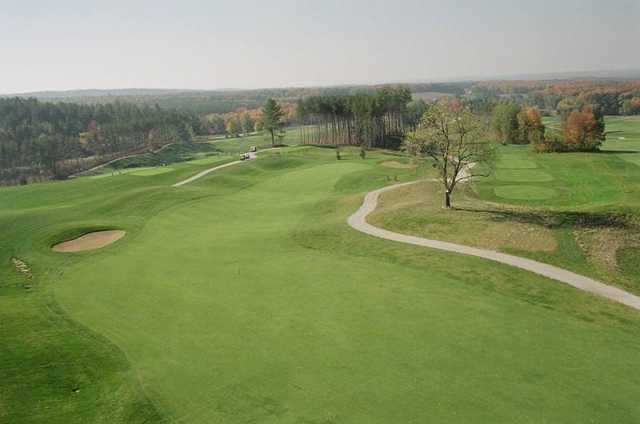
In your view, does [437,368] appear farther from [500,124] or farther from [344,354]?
[500,124]

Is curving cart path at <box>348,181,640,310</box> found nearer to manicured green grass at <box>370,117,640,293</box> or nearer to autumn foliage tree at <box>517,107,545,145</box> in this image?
manicured green grass at <box>370,117,640,293</box>

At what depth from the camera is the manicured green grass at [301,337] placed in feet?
51.2

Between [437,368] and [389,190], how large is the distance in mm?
36019

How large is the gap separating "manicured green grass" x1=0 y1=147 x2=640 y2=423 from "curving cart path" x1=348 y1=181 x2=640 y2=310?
116 centimetres

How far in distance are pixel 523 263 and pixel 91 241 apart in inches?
1412

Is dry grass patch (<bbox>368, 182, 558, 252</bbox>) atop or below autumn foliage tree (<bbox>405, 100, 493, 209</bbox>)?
below

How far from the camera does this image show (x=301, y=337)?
2034 cm

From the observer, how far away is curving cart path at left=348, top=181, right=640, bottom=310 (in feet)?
81.5

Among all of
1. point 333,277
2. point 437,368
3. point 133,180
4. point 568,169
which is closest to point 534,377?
point 437,368

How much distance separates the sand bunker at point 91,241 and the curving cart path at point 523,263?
2196 cm

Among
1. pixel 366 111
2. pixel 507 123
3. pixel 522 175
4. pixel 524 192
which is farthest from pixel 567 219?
pixel 507 123

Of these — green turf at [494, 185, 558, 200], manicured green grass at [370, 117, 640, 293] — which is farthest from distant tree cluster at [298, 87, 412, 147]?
green turf at [494, 185, 558, 200]

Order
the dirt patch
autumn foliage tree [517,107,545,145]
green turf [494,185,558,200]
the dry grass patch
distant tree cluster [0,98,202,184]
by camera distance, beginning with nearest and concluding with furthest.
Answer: the dry grass patch < green turf [494,185,558,200] < the dirt patch < autumn foliage tree [517,107,545,145] < distant tree cluster [0,98,202,184]

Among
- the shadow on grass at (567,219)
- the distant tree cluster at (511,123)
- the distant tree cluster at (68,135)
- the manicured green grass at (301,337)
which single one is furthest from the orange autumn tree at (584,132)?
the distant tree cluster at (68,135)
